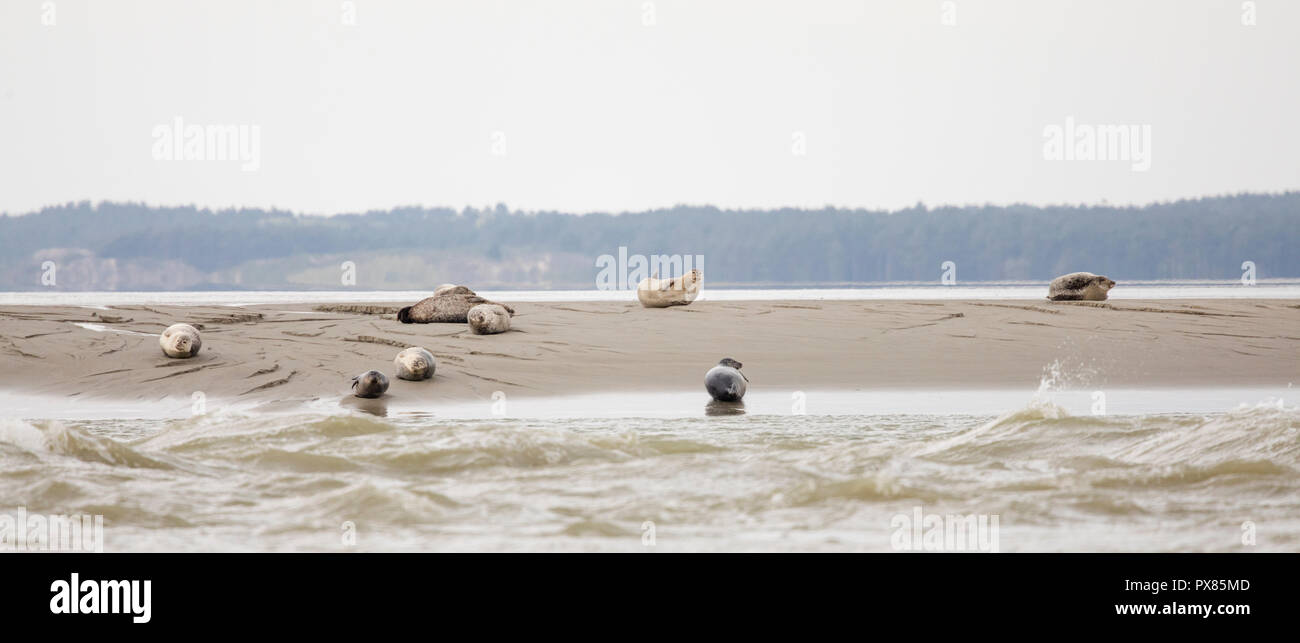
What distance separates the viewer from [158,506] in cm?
458

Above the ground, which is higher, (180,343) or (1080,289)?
(1080,289)

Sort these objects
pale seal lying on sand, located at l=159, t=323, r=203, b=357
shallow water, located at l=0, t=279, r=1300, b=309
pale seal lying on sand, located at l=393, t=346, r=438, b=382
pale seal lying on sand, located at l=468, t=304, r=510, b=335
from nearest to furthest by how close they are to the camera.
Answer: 1. pale seal lying on sand, located at l=393, t=346, r=438, b=382
2. pale seal lying on sand, located at l=159, t=323, r=203, b=357
3. pale seal lying on sand, located at l=468, t=304, r=510, b=335
4. shallow water, located at l=0, t=279, r=1300, b=309

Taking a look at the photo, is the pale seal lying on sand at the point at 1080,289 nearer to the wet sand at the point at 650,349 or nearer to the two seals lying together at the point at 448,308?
the wet sand at the point at 650,349

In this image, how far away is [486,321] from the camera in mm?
11062

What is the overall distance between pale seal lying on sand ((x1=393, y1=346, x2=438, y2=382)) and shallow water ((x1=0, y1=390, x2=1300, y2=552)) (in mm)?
A: 1504

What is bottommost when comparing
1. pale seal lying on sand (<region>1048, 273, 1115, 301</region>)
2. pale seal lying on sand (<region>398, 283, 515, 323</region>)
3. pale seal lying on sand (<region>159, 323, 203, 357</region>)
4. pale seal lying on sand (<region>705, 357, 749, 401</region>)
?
pale seal lying on sand (<region>705, 357, 749, 401</region>)

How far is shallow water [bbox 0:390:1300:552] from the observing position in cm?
407

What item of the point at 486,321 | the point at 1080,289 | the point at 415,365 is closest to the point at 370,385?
the point at 415,365

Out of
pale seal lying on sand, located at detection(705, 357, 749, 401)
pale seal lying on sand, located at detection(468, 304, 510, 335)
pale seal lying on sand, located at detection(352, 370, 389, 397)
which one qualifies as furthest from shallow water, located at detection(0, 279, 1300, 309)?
pale seal lying on sand, located at detection(705, 357, 749, 401)

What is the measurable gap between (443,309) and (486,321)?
3.57 ft

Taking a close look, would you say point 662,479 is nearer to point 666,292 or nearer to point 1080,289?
point 666,292

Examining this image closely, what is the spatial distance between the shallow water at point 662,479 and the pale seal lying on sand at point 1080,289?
26.4 ft

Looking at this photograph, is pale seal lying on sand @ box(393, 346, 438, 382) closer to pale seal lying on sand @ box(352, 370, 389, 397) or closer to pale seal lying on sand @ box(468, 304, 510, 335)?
pale seal lying on sand @ box(352, 370, 389, 397)
